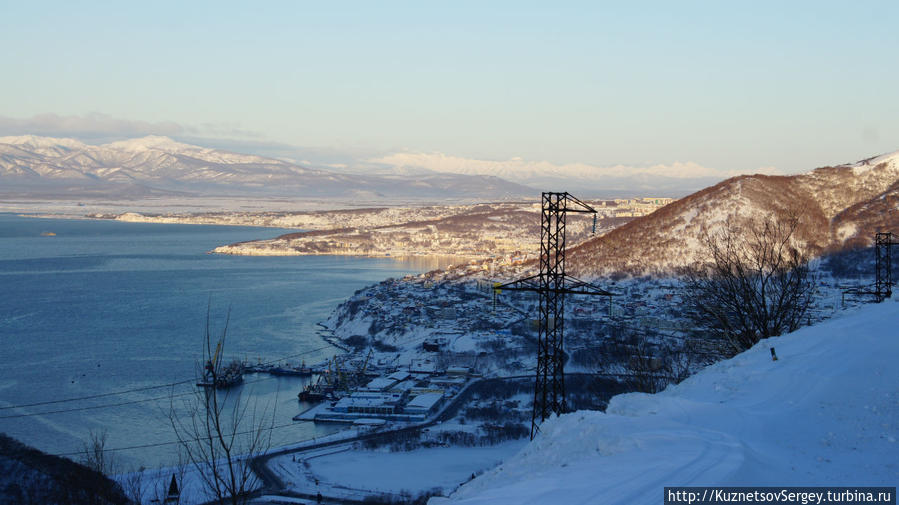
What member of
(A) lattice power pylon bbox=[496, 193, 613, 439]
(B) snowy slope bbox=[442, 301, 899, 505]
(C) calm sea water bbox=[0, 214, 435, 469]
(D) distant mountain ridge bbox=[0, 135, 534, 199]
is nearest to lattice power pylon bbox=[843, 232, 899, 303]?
(A) lattice power pylon bbox=[496, 193, 613, 439]

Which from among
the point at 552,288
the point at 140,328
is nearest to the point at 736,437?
the point at 552,288

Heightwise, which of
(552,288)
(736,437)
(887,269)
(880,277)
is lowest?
(736,437)

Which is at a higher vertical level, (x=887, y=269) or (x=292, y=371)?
(x=887, y=269)

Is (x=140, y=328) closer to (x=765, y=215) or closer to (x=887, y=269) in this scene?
(x=887, y=269)

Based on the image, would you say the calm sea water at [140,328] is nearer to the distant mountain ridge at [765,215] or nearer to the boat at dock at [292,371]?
the boat at dock at [292,371]

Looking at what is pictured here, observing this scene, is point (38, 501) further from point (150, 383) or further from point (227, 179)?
point (227, 179)

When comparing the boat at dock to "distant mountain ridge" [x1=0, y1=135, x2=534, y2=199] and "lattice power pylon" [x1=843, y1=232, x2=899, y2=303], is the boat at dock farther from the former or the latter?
"distant mountain ridge" [x1=0, y1=135, x2=534, y2=199]
